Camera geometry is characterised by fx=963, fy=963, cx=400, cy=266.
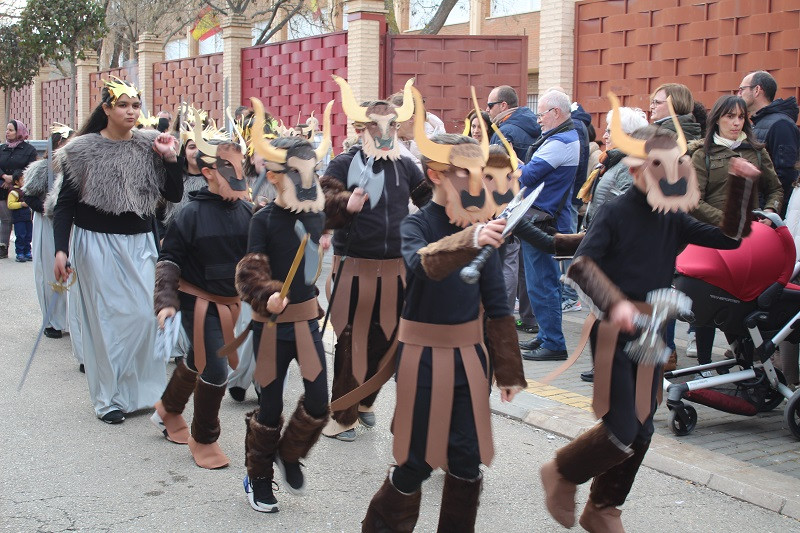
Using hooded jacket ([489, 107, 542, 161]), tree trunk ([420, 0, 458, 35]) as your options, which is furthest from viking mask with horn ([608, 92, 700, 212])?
tree trunk ([420, 0, 458, 35])

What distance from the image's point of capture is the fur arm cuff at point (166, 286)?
505 cm

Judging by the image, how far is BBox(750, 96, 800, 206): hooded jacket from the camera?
24.8ft

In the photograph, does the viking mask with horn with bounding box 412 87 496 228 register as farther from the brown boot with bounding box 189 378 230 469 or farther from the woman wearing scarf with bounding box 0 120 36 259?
the woman wearing scarf with bounding box 0 120 36 259

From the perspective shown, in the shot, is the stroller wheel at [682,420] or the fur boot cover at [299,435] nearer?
the fur boot cover at [299,435]

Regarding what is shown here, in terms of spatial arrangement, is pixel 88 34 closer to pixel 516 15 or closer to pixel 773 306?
pixel 516 15

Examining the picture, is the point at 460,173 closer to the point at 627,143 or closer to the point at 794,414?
the point at 627,143

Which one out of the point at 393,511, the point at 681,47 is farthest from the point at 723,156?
the point at 681,47

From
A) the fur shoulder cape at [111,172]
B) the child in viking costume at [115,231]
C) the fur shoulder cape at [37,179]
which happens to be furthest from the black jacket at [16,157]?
the fur shoulder cape at [111,172]

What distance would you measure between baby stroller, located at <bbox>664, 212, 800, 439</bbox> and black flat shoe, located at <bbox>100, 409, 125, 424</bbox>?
136 inches

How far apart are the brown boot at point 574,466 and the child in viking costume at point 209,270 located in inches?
75.2

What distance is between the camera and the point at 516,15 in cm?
3028

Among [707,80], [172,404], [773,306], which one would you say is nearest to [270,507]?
[172,404]

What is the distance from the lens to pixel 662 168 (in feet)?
13.1

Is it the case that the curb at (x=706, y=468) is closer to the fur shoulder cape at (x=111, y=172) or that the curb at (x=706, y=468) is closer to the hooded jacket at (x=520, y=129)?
the fur shoulder cape at (x=111, y=172)
